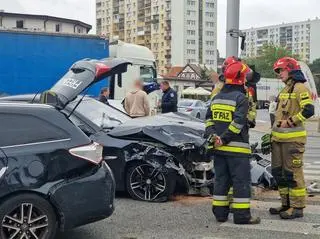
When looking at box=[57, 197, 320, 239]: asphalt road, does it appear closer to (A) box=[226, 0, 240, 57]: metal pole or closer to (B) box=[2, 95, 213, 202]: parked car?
(B) box=[2, 95, 213, 202]: parked car

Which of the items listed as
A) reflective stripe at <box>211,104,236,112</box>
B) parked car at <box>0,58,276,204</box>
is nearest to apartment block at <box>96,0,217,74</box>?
parked car at <box>0,58,276,204</box>

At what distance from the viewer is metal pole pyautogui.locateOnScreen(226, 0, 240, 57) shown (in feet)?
36.0

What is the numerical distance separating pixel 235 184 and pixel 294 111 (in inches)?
44.8

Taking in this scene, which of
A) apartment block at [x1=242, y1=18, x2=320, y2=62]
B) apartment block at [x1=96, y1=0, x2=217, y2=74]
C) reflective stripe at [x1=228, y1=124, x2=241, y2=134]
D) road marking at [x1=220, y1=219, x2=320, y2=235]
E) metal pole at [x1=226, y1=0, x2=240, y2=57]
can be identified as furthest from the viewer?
apartment block at [x1=242, y1=18, x2=320, y2=62]

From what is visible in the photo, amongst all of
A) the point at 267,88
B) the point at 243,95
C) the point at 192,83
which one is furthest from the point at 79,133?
the point at 192,83

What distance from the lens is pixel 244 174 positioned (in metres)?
6.28

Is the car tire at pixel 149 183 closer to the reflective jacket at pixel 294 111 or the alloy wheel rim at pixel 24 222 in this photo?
the reflective jacket at pixel 294 111

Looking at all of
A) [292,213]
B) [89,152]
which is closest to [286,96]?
[292,213]

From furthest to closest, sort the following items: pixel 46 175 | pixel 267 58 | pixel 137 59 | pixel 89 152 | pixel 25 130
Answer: pixel 267 58 < pixel 137 59 < pixel 89 152 < pixel 25 130 < pixel 46 175

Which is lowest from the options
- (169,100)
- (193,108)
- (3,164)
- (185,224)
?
(193,108)

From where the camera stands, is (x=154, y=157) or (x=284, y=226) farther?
(x=154, y=157)

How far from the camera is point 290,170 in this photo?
6.55 m

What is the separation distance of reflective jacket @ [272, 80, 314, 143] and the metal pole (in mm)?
4461

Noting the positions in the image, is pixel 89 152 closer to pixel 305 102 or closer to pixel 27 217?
pixel 27 217
